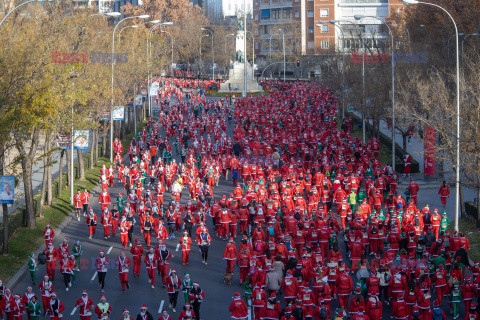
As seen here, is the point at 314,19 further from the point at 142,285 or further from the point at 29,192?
the point at 142,285

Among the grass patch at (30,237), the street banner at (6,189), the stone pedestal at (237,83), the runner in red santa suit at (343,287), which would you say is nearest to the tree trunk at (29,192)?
the grass patch at (30,237)

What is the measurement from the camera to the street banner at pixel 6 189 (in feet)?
73.5

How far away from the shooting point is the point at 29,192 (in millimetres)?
26875

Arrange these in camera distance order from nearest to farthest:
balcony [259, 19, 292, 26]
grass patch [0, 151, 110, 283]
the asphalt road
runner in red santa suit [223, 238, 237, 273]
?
the asphalt road, runner in red santa suit [223, 238, 237, 273], grass patch [0, 151, 110, 283], balcony [259, 19, 292, 26]

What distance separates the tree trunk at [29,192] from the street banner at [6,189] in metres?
3.53

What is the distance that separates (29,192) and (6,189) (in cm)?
442

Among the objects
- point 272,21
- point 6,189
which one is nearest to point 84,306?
point 6,189

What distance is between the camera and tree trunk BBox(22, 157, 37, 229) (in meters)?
26.4

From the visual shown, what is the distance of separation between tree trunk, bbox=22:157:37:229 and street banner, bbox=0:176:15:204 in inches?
139

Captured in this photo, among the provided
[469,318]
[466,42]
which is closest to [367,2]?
[466,42]

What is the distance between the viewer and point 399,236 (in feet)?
72.3

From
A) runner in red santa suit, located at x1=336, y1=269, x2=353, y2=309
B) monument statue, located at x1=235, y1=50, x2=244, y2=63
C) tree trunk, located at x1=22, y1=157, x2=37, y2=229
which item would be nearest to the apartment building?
monument statue, located at x1=235, y1=50, x2=244, y2=63

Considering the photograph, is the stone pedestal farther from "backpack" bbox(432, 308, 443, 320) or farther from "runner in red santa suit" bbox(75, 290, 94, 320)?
"backpack" bbox(432, 308, 443, 320)

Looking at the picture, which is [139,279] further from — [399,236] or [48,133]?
[48,133]
